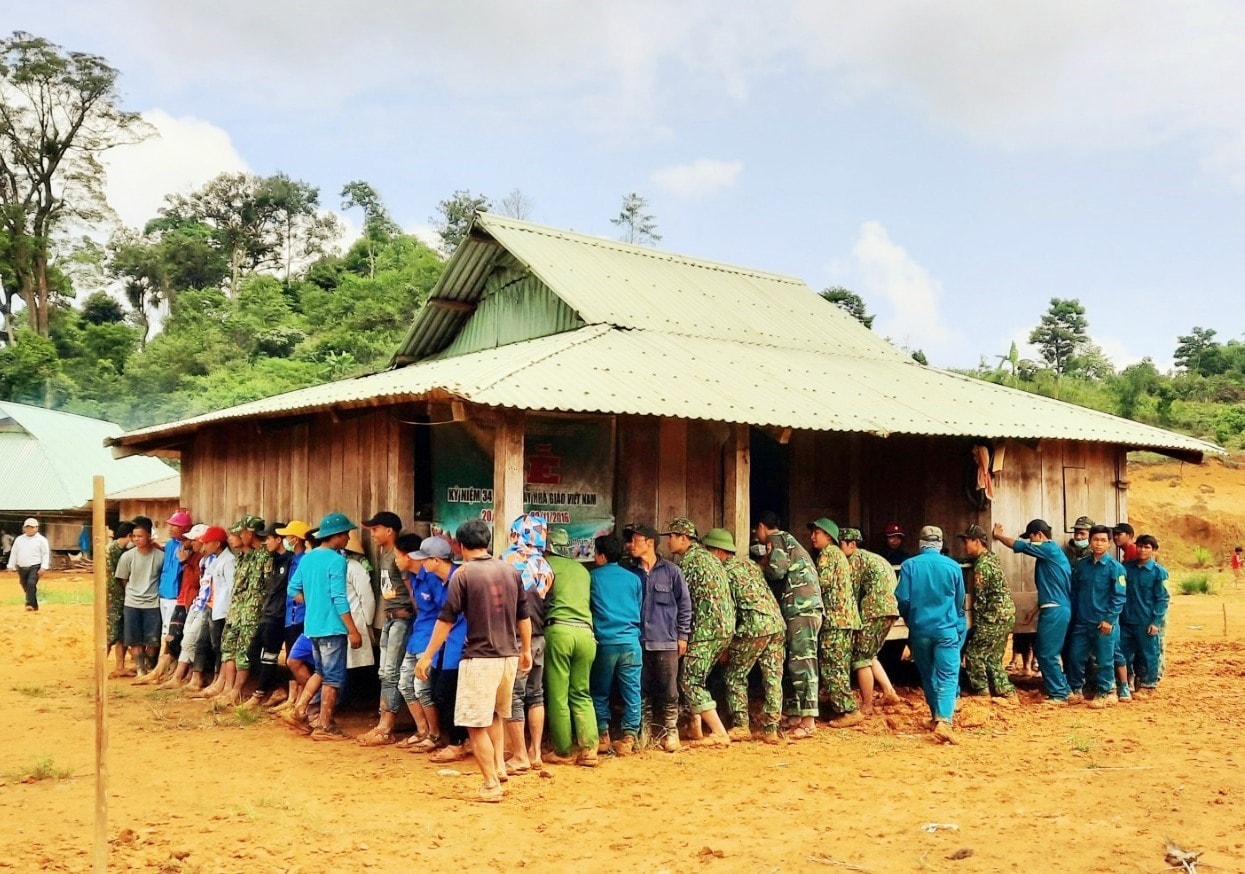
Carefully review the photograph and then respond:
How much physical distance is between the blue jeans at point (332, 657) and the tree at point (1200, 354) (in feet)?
121

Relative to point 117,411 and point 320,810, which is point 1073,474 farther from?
point 117,411

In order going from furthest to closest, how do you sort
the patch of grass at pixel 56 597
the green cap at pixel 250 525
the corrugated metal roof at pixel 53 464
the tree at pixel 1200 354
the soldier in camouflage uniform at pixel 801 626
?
the tree at pixel 1200 354, the corrugated metal roof at pixel 53 464, the patch of grass at pixel 56 597, the green cap at pixel 250 525, the soldier in camouflage uniform at pixel 801 626

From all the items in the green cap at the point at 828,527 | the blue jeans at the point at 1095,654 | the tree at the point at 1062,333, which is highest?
the tree at the point at 1062,333

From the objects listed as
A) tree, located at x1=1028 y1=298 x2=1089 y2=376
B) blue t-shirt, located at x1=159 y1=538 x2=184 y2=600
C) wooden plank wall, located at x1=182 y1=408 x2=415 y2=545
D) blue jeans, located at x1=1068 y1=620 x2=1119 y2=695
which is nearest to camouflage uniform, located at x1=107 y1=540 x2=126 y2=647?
blue t-shirt, located at x1=159 y1=538 x2=184 y2=600

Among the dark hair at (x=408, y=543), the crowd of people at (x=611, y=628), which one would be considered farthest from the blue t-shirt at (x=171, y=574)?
the dark hair at (x=408, y=543)

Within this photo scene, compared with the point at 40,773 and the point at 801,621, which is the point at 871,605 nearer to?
the point at 801,621

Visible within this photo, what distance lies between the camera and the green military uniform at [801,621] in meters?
7.94

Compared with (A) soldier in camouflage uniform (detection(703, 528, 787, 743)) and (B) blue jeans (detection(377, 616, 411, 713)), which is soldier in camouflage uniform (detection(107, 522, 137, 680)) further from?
(A) soldier in camouflage uniform (detection(703, 528, 787, 743))

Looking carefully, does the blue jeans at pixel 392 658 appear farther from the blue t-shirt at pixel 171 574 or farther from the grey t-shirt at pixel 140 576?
the grey t-shirt at pixel 140 576

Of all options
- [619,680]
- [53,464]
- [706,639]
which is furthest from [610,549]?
[53,464]

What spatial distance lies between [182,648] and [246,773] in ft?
12.3

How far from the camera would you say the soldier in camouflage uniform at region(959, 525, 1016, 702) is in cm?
907

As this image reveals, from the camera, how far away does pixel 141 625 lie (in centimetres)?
1040

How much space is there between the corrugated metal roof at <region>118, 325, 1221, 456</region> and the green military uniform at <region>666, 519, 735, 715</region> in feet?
4.13
